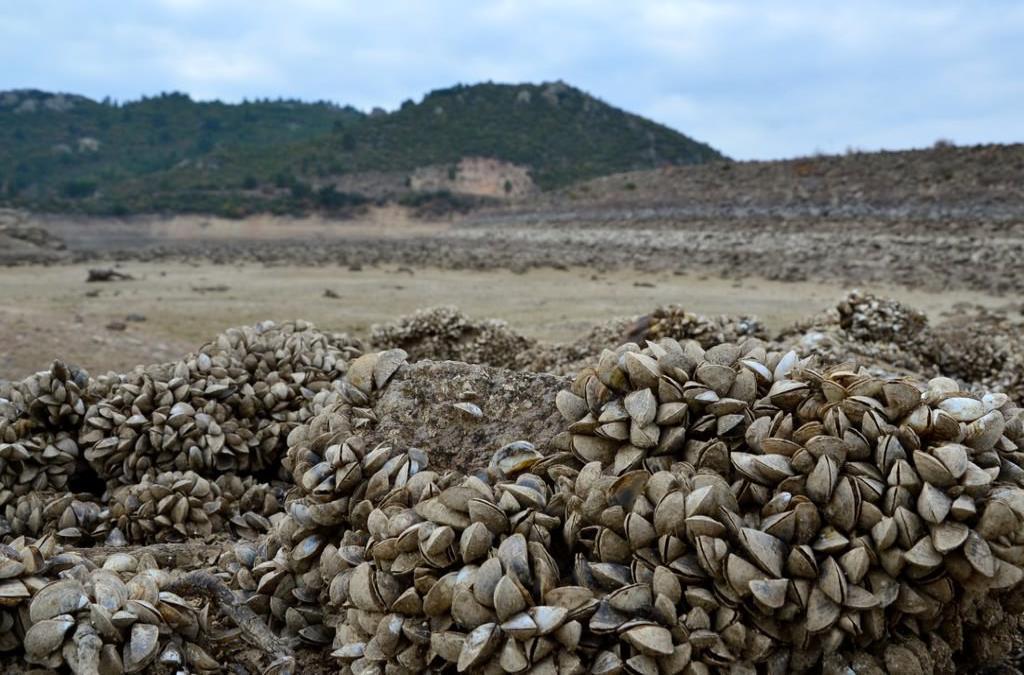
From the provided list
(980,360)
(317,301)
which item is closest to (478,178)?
(317,301)

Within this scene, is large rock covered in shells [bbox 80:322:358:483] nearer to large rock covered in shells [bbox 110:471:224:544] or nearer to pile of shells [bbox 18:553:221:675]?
large rock covered in shells [bbox 110:471:224:544]

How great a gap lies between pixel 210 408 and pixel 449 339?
2955mm

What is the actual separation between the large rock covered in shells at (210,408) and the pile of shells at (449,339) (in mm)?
2330

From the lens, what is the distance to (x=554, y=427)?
2.17 metres

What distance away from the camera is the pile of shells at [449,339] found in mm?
5949

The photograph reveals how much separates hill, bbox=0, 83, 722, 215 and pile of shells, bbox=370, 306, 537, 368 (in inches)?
1541

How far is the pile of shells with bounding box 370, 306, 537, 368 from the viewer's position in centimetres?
595

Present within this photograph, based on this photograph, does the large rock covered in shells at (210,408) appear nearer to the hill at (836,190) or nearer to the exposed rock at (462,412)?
the exposed rock at (462,412)

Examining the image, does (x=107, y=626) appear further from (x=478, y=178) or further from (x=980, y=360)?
(x=478, y=178)

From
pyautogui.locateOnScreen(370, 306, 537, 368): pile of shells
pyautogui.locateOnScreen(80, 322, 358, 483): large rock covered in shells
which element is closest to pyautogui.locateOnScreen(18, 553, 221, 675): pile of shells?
pyautogui.locateOnScreen(80, 322, 358, 483): large rock covered in shells

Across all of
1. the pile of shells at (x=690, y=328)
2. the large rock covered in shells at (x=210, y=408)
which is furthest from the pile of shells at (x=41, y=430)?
the pile of shells at (x=690, y=328)

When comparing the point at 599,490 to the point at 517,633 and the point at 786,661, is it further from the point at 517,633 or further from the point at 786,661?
the point at 786,661

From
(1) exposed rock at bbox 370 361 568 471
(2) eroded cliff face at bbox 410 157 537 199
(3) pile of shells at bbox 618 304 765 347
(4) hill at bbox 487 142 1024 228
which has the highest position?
(2) eroded cliff face at bbox 410 157 537 199

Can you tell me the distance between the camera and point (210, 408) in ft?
10.5
